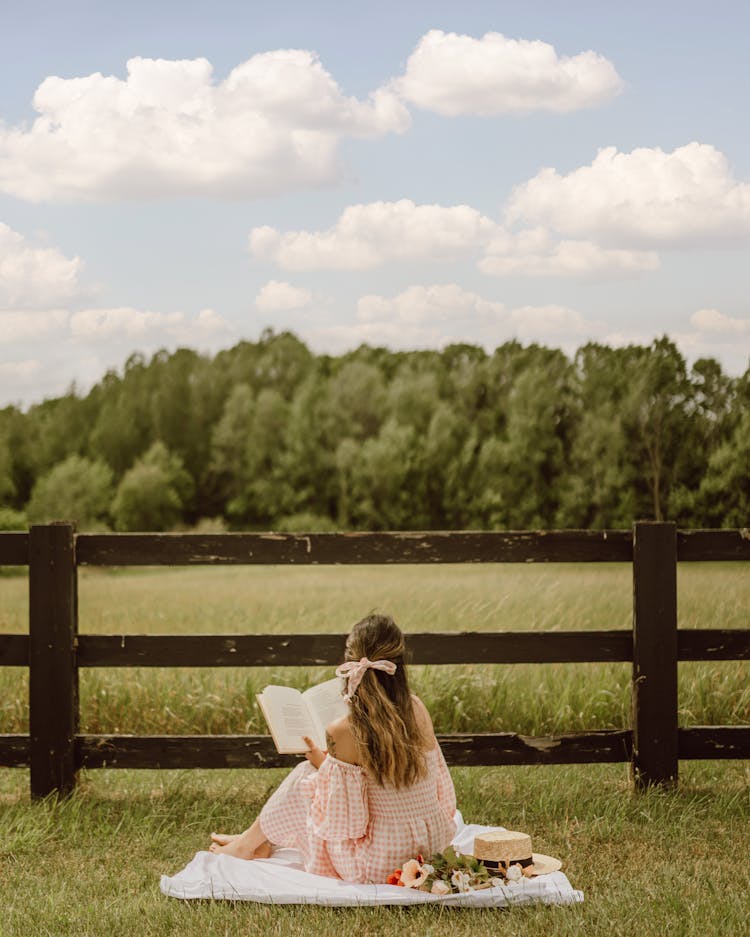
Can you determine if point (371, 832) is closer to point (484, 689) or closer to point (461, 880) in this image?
point (461, 880)

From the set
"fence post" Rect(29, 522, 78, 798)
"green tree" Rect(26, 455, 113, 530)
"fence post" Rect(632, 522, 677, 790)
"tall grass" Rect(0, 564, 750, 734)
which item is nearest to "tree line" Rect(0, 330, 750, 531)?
"green tree" Rect(26, 455, 113, 530)

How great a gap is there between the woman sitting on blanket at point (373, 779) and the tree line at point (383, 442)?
2986 cm

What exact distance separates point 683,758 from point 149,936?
3.14 meters

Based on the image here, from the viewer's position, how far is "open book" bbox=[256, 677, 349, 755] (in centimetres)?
428

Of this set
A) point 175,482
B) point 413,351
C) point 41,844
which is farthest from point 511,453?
point 41,844

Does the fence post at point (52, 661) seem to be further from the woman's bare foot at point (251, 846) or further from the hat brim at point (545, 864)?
the hat brim at point (545, 864)

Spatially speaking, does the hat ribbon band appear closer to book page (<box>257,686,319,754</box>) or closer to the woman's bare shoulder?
the woman's bare shoulder

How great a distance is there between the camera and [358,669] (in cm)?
434

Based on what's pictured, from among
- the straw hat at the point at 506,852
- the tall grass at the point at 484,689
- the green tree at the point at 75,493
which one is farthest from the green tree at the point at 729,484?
the straw hat at the point at 506,852

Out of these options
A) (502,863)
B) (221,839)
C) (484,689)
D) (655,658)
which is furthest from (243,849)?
(484,689)

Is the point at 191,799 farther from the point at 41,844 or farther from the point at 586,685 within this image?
the point at 586,685

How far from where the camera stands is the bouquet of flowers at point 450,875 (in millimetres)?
4223

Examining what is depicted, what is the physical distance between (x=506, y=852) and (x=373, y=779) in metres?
0.61

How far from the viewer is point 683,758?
5801 millimetres
